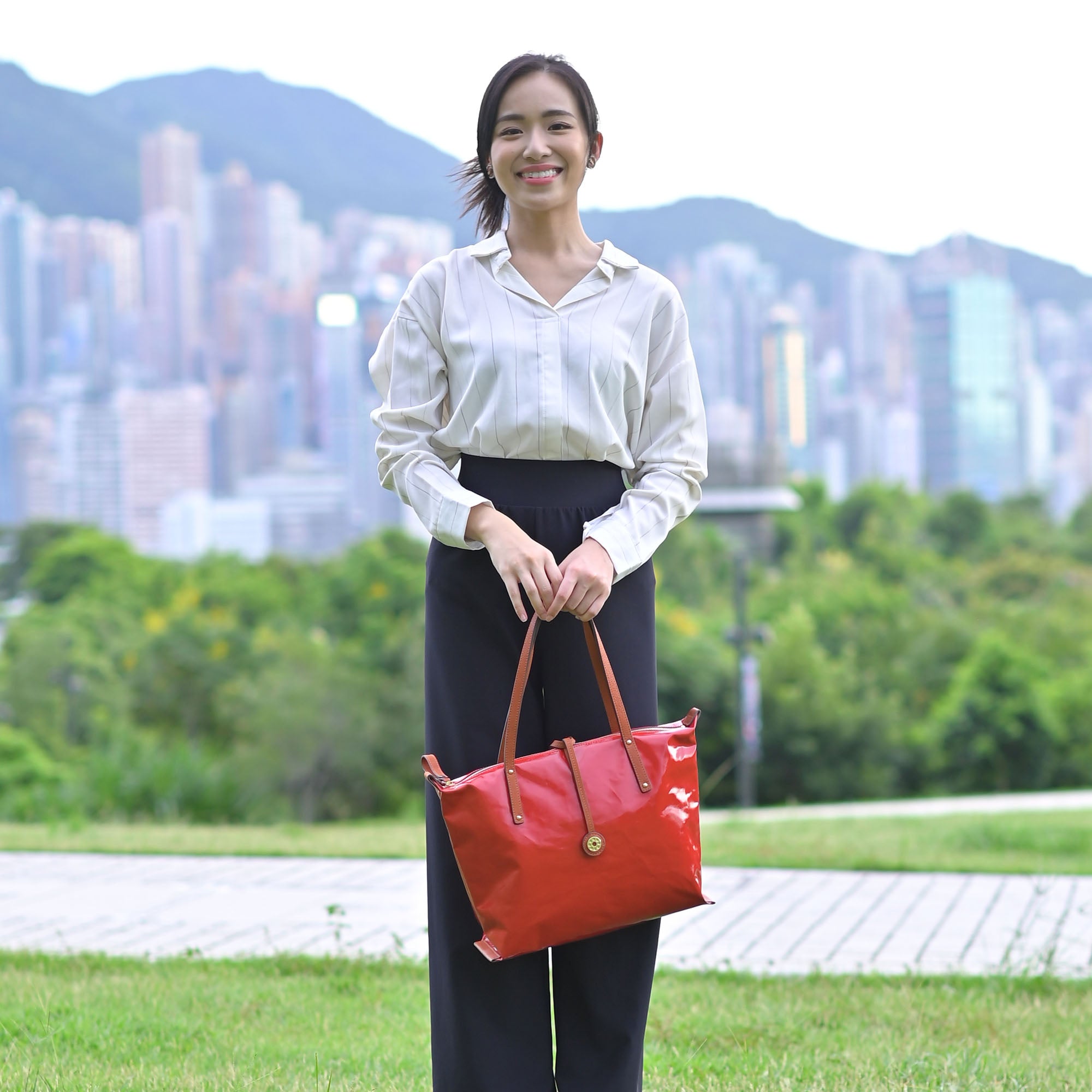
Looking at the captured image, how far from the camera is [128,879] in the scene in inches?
188

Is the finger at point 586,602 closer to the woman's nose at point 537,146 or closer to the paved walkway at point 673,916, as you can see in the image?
the woman's nose at point 537,146

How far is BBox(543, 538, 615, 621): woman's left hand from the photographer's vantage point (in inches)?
72.1

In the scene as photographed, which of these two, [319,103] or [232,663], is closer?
[232,663]

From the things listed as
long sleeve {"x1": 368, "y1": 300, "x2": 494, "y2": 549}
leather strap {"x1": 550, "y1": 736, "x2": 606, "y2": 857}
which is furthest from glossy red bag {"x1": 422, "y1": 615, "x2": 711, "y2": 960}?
long sleeve {"x1": 368, "y1": 300, "x2": 494, "y2": 549}

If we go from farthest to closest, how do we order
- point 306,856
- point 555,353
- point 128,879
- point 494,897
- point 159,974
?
1. point 306,856
2. point 128,879
3. point 159,974
4. point 555,353
5. point 494,897

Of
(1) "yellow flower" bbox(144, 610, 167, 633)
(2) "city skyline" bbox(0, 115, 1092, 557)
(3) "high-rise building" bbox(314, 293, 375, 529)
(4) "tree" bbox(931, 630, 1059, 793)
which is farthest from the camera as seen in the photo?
(3) "high-rise building" bbox(314, 293, 375, 529)

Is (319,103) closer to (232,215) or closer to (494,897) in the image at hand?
(232,215)

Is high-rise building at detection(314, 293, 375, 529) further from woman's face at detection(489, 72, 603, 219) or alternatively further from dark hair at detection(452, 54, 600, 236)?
woman's face at detection(489, 72, 603, 219)

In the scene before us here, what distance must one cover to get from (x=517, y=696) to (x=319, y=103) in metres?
144

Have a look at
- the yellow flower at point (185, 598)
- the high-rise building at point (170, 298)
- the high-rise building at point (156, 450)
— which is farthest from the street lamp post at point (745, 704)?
the high-rise building at point (170, 298)

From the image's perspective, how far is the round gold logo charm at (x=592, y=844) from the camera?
1.80m

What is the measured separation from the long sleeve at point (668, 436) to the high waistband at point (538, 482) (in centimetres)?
4

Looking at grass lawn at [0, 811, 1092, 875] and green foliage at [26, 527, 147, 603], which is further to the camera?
green foliage at [26, 527, 147, 603]

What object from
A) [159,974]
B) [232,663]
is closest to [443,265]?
[159,974]
